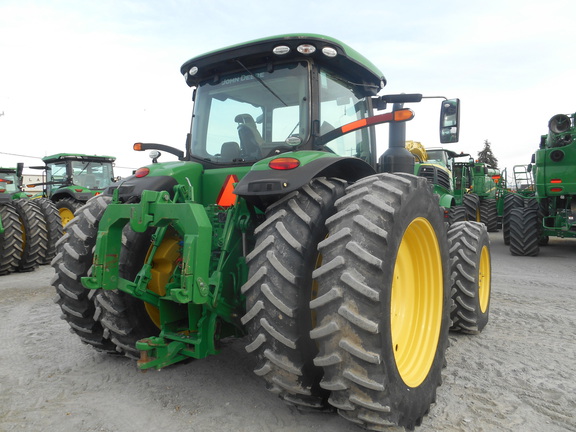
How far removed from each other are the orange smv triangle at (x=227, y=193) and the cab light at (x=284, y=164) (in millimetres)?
690

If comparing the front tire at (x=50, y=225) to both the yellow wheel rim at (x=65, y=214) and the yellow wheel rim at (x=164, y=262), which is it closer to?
the yellow wheel rim at (x=65, y=214)

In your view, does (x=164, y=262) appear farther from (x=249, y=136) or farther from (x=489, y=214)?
(x=489, y=214)

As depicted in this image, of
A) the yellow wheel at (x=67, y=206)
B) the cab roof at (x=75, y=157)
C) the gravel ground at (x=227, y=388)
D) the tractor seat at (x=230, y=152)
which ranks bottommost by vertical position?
the gravel ground at (x=227, y=388)

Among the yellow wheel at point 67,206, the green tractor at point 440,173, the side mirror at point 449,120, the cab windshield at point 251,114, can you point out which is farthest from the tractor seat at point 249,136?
the yellow wheel at point 67,206

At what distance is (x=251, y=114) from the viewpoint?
3.39 m

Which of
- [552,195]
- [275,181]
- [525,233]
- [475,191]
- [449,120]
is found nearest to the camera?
[275,181]

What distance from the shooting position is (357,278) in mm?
2061

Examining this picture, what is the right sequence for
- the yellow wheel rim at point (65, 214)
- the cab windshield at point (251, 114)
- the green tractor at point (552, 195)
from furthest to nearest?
1. the yellow wheel rim at point (65, 214)
2. the green tractor at point (552, 195)
3. the cab windshield at point (251, 114)

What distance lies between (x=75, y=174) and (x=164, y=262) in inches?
444

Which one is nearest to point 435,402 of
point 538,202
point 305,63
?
point 305,63

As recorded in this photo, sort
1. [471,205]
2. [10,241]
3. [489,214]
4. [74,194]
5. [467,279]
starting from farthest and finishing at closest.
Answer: [489,214] < [471,205] < [74,194] < [10,241] < [467,279]

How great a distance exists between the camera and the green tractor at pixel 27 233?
7844 mm

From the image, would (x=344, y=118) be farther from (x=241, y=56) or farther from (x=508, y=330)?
→ (x=508, y=330)

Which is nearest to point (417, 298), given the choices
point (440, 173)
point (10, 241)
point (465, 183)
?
point (440, 173)
